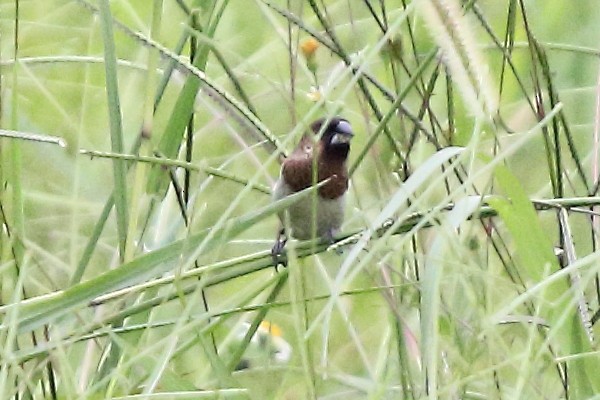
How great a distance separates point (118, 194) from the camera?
1.10 m

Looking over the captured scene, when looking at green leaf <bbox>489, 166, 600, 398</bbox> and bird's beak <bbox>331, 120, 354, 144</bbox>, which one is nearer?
green leaf <bbox>489, 166, 600, 398</bbox>

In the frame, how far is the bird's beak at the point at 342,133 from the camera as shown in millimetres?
1664

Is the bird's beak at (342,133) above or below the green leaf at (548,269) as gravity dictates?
above

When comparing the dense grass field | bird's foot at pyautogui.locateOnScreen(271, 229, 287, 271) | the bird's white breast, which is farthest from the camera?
the bird's white breast

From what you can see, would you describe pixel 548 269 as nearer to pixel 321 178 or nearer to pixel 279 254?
pixel 279 254

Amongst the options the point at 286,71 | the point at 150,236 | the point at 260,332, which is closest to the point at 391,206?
the point at 260,332

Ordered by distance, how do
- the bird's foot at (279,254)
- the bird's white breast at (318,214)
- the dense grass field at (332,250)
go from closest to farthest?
the dense grass field at (332,250) < the bird's foot at (279,254) < the bird's white breast at (318,214)

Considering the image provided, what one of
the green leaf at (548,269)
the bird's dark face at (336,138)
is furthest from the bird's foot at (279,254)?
the green leaf at (548,269)

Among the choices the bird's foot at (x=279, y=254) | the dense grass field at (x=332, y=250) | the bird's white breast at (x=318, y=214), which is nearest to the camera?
the dense grass field at (x=332, y=250)

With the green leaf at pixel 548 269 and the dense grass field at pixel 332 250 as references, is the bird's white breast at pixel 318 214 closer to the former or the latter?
the dense grass field at pixel 332 250

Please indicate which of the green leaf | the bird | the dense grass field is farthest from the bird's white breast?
the green leaf

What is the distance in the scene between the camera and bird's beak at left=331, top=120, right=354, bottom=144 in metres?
1.66

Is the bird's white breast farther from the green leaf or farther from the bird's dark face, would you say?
the green leaf

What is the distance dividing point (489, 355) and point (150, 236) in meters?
1.03
